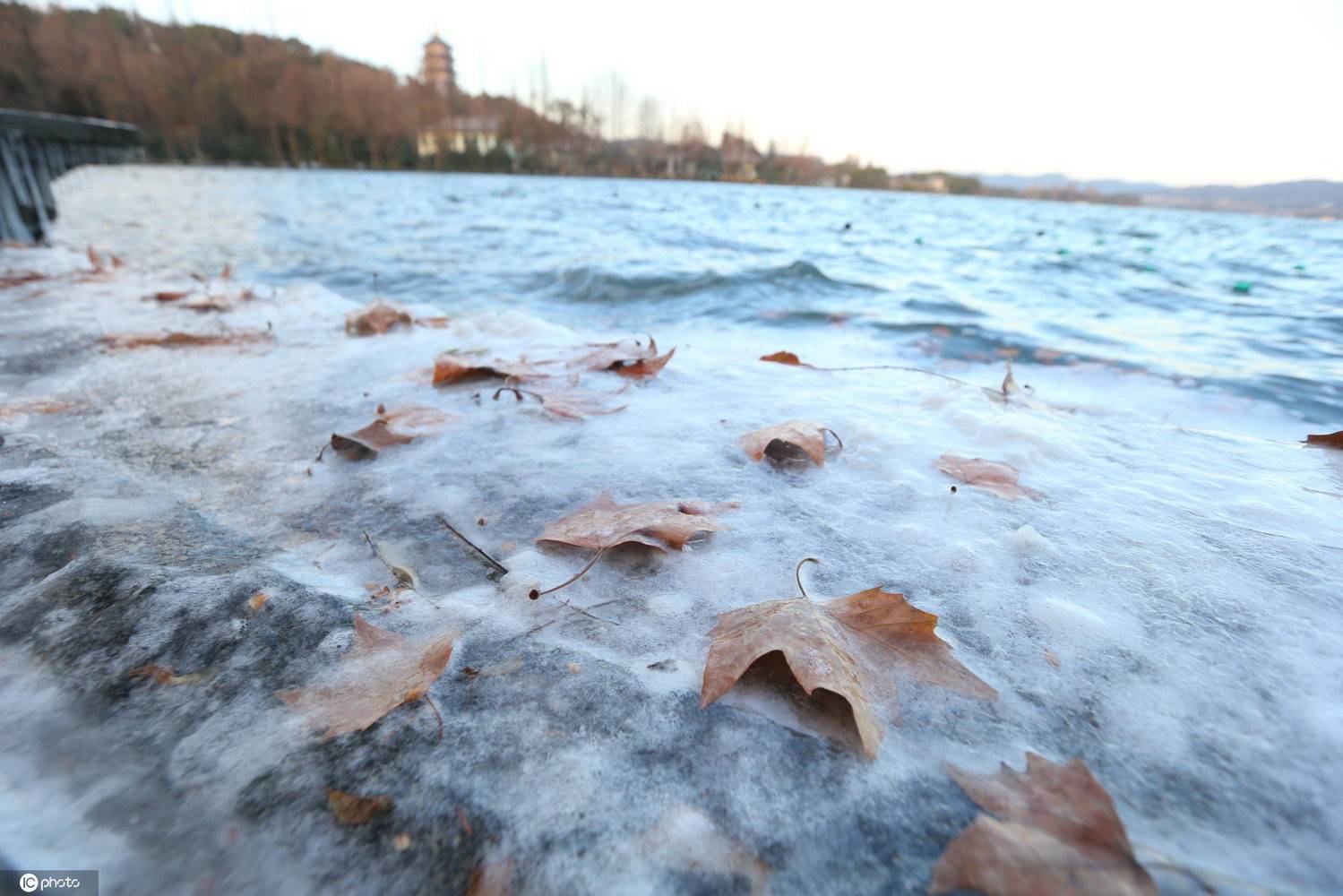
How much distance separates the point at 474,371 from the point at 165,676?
4.47 feet

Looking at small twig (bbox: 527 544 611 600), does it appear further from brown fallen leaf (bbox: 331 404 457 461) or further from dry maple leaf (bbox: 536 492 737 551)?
brown fallen leaf (bbox: 331 404 457 461)

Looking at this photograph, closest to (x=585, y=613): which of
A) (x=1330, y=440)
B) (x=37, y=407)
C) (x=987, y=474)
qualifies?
(x=987, y=474)

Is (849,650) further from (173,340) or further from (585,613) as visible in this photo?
(173,340)

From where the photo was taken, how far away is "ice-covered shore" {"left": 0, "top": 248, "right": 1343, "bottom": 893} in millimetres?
545

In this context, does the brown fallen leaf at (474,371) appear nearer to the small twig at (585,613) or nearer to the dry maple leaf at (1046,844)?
the small twig at (585,613)

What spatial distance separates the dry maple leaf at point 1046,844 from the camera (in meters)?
0.48

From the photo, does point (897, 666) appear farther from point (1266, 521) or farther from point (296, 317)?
point (296, 317)

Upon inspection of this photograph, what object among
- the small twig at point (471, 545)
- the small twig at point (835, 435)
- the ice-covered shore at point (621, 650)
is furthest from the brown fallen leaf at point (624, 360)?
the small twig at point (471, 545)

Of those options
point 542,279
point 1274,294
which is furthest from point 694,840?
point 1274,294

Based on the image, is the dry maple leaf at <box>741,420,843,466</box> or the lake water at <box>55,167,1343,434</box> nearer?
the dry maple leaf at <box>741,420,843,466</box>

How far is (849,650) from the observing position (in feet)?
2.51

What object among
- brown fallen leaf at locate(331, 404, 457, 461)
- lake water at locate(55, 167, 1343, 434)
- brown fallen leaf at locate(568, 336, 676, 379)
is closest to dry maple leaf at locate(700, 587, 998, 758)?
brown fallen leaf at locate(331, 404, 457, 461)

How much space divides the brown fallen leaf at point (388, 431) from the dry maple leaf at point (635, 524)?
0.58m

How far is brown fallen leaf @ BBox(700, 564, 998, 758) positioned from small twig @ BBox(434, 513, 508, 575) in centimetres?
37
